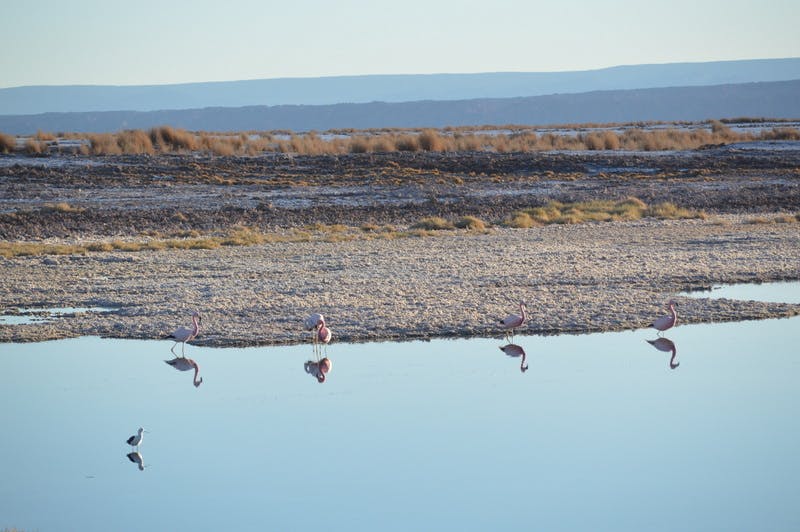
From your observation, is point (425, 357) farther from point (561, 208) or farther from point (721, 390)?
point (561, 208)

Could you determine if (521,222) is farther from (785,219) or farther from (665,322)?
(665,322)

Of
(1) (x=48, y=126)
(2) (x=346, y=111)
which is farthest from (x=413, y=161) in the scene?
(1) (x=48, y=126)

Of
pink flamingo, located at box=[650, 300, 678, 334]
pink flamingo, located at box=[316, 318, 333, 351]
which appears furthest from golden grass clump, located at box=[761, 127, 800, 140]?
pink flamingo, located at box=[316, 318, 333, 351]

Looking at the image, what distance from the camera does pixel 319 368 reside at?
40.4 feet

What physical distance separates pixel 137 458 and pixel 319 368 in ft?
11.3

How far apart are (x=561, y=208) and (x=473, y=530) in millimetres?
22725

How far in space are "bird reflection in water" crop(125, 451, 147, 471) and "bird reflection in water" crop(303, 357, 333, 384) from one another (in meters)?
2.84

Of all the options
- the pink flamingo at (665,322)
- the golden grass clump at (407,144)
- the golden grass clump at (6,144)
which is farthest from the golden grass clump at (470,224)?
the golden grass clump at (6,144)

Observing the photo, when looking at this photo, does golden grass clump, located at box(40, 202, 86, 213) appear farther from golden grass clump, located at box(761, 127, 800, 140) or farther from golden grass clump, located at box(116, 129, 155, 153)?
golden grass clump, located at box(761, 127, 800, 140)

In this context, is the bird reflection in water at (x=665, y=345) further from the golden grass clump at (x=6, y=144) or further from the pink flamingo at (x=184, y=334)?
the golden grass clump at (x=6, y=144)

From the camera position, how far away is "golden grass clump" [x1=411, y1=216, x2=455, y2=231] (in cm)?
2608

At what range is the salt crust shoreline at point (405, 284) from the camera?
14.3 metres

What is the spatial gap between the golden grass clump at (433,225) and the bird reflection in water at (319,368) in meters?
13.5

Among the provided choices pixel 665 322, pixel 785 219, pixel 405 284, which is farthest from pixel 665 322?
pixel 785 219
